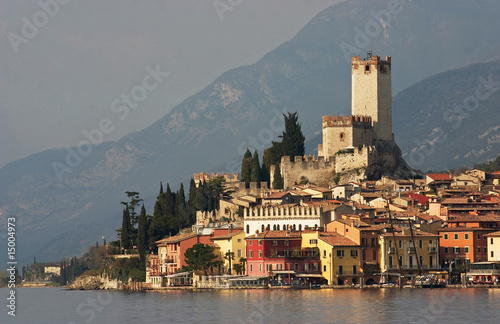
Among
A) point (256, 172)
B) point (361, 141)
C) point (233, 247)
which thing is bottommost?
point (233, 247)

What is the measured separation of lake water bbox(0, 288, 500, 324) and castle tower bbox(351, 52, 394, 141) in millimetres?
29988

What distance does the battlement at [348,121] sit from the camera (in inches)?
4102

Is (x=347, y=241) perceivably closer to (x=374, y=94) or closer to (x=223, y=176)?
(x=374, y=94)

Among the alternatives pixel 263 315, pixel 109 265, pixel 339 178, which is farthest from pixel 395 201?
pixel 263 315

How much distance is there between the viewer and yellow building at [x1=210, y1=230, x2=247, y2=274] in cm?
8838

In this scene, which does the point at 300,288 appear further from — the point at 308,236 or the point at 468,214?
the point at 468,214

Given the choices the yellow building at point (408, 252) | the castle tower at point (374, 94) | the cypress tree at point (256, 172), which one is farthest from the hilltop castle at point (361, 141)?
the yellow building at point (408, 252)

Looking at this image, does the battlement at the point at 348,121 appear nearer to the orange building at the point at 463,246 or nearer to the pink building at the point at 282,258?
the pink building at the point at 282,258

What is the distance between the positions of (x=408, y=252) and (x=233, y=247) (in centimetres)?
1415

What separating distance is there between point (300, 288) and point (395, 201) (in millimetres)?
18046

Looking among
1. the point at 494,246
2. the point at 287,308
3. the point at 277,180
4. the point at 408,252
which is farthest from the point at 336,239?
the point at 277,180

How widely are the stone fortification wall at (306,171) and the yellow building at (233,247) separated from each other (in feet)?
48.9

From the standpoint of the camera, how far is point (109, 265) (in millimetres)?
108875

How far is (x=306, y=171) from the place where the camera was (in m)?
104
